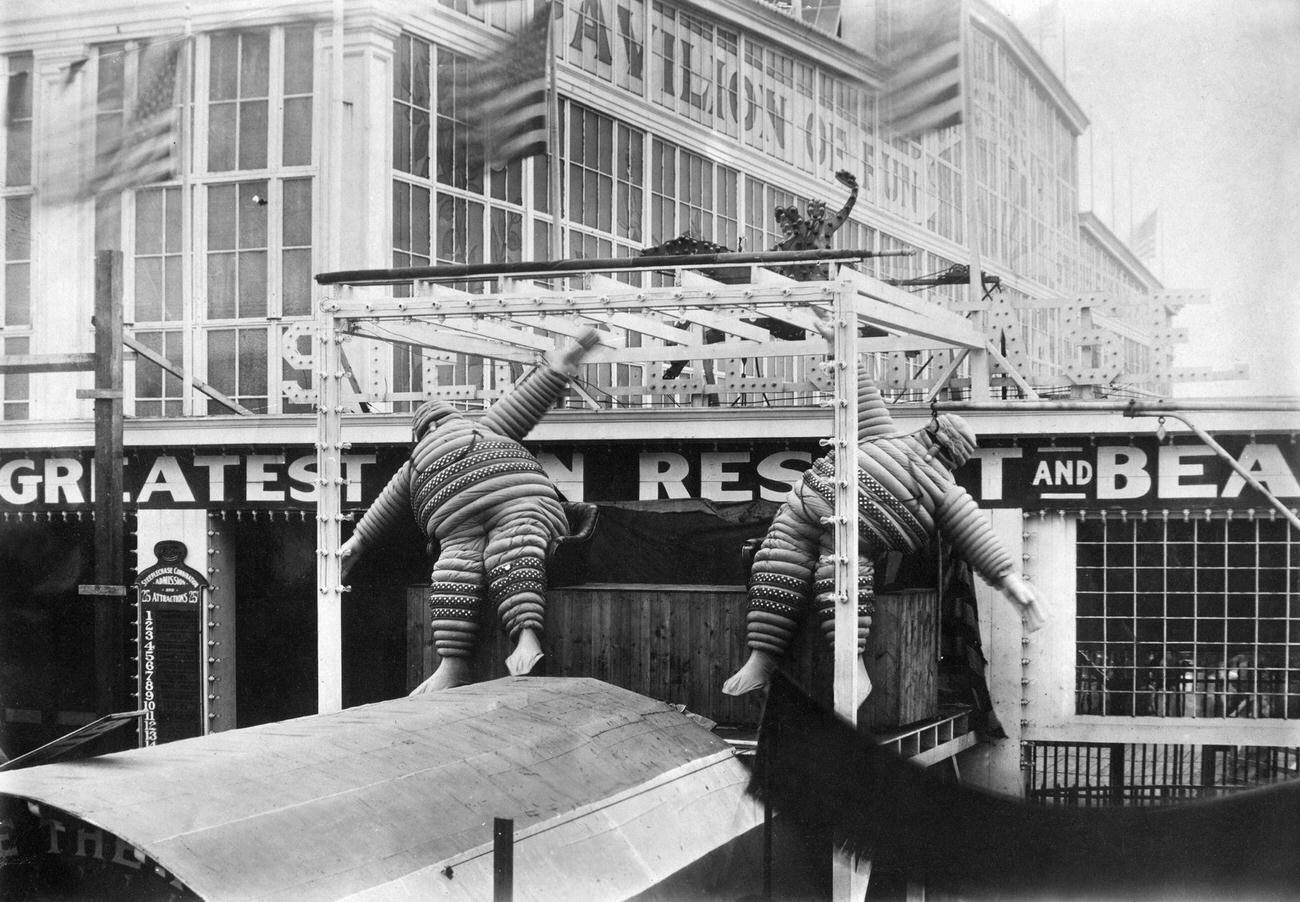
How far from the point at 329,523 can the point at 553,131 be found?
4201 mm

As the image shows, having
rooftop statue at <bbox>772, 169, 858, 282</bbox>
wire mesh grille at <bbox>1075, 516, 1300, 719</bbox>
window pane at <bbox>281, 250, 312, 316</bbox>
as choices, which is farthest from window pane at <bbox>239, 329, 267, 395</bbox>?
wire mesh grille at <bbox>1075, 516, 1300, 719</bbox>

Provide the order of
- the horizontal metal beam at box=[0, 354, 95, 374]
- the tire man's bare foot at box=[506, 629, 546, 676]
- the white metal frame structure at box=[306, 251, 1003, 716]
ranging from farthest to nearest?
the horizontal metal beam at box=[0, 354, 95, 374]
the tire man's bare foot at box=[506, 629, 546, 676]
the white metal frame structure at box=[306, 251, 1003, 716]

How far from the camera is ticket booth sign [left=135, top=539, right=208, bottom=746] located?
11461 millimetres

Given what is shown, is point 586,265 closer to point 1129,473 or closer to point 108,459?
point 108,459

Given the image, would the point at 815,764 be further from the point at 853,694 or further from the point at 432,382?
the point at 432,382

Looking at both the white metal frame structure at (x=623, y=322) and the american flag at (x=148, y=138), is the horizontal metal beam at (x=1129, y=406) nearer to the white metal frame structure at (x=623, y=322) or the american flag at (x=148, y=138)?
the white metal frame structure at (x=623, y=322)

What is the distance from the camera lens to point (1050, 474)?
10070 mm

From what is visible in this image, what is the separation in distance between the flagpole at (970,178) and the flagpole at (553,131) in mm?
3317

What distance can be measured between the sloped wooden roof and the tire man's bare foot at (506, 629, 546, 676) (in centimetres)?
109

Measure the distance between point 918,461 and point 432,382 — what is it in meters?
5.51

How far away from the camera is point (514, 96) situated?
35.7 ft

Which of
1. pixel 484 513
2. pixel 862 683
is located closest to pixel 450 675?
pixel 484 513

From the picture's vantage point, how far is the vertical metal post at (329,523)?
8.44 meters

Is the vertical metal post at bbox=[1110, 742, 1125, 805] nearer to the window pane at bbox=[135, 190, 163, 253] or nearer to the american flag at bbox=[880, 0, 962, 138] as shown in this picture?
the american flag at bbox=[880, 0, 962, 138]
